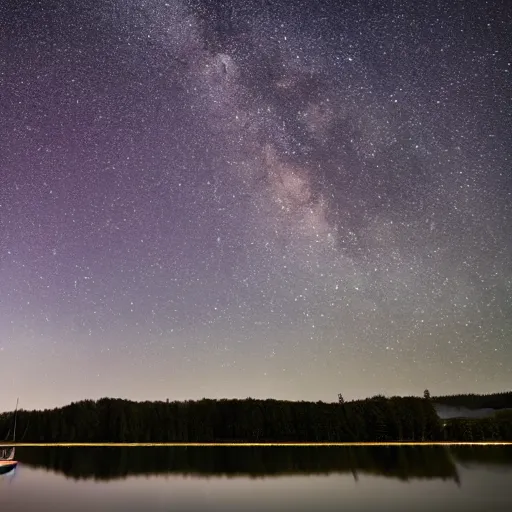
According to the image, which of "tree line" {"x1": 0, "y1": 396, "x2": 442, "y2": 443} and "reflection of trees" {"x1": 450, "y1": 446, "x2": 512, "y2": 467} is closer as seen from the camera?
"reflection of trees" {"x1": 450, "y1": 446, "x2": 512, "y2": 467}

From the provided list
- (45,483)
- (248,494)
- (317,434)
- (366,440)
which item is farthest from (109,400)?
(248,494)

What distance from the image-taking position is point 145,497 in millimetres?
27469

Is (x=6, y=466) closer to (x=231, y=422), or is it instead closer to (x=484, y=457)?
(x=484, y=457)

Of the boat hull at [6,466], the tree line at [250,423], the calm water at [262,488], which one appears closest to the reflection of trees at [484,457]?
the calm water at [262,488]

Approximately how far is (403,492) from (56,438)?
106950 mm

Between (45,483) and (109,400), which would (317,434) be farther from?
(45,483)

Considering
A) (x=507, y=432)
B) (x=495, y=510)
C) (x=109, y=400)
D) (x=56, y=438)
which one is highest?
(x=109, y=400)

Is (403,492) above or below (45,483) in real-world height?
below

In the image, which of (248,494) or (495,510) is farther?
(248,494)

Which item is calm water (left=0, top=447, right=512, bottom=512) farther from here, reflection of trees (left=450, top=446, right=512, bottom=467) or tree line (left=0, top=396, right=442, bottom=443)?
tree line (left=0, top=396, right=442, bottom=443)

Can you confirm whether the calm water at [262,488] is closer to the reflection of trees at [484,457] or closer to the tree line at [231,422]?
the reflection of trees at [484,457]

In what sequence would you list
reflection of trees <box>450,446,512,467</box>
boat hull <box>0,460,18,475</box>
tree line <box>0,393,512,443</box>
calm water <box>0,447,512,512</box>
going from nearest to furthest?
calm water <box>0,447,512,512</box> → boat hull <box>0,460,18,475</box> → reflection of trees <box>450,446,512,467</box> → tree line <box>0,393,512,443</box>

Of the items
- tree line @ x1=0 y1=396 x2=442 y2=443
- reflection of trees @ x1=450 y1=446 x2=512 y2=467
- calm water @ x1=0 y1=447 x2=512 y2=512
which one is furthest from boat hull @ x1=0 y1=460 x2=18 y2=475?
tree line @ x1=0 y1=396 x2=442 y2=443

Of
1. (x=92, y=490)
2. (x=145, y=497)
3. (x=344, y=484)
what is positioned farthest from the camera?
(x=344, y=484)
